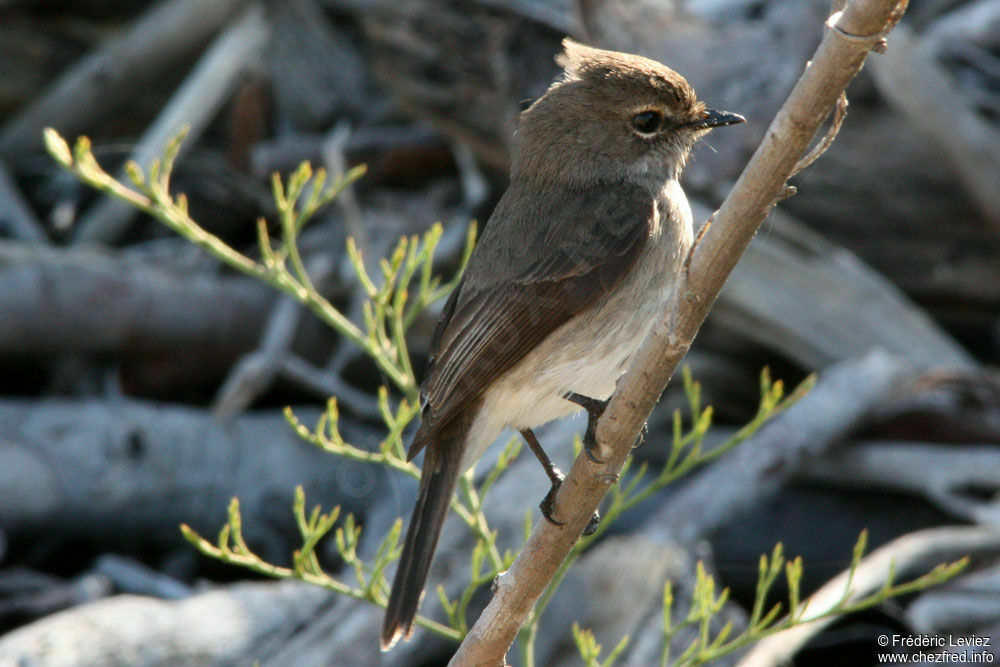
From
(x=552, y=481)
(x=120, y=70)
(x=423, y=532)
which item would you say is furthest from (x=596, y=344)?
(x=120, y=70)

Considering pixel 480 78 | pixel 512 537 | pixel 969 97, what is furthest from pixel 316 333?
pixel 969 97

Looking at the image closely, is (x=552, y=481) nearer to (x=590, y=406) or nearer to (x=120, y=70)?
(x=590, y=406)

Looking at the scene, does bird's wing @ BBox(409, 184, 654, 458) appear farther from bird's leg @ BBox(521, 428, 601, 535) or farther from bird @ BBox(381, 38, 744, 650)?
bird's leg @ BBox(521, 428, 601, 535)

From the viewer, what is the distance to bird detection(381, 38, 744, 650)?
131 inches

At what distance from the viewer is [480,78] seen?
6.01 meters

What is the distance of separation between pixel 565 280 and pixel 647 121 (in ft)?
2.13

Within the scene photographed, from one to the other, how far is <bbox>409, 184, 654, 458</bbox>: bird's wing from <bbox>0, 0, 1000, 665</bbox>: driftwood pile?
114 centimetres

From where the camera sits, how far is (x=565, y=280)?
3.40m

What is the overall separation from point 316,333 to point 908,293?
10.8 feet

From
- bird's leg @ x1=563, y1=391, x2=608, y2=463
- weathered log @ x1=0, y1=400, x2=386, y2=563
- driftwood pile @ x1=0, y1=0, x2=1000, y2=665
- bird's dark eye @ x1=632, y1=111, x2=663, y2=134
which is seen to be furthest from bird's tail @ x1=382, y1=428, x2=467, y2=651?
weathered log @ x1=0, y1=400, x2=386, y2=563

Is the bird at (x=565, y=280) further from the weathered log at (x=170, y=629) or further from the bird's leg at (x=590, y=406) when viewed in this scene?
the weathered log at (x=170, y=629)

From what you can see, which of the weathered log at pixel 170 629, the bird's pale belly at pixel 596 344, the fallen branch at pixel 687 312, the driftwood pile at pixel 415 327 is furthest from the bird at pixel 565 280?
the weathered log at pixel 170 629

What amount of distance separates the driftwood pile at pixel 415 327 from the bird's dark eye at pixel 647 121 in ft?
5.75

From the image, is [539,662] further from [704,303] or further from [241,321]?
[241,321]
